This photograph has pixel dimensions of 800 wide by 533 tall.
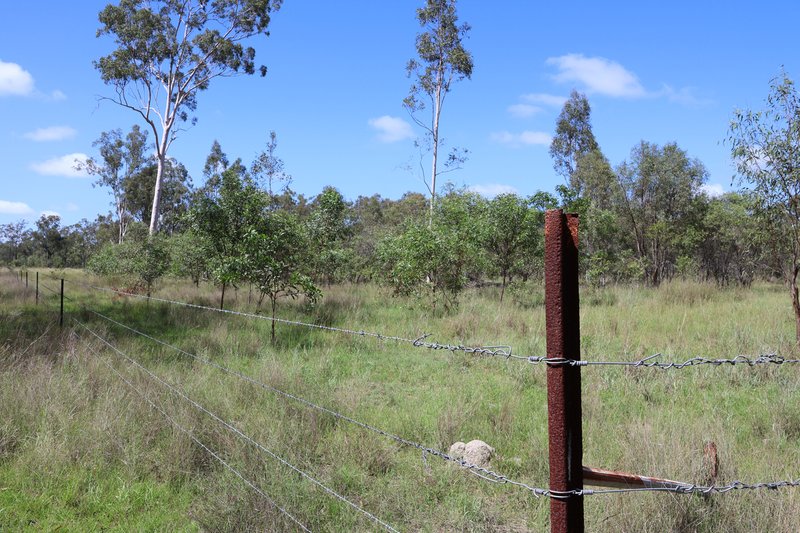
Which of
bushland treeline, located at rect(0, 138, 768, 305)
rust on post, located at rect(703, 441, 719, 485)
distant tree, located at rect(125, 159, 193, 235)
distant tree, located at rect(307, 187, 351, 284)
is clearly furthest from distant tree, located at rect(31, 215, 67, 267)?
rust on post, located at rect(703, 441, 719, 485)

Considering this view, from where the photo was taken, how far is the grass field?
3469 millimetres

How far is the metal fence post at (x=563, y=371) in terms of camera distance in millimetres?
1906

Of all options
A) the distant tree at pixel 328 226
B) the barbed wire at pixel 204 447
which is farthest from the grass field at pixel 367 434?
the distant tree at pixel 328 226

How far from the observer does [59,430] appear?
4438 mm

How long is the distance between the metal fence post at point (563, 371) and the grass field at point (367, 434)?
1.42 m

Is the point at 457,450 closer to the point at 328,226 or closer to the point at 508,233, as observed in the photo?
the point at 508,233

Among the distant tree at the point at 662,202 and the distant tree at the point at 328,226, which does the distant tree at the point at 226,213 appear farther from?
the distant tree at the point at 662,202

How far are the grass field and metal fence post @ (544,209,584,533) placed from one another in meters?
1.42

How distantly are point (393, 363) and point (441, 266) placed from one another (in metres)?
5.86

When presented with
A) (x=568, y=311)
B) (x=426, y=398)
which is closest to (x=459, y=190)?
(x=426, y=398)

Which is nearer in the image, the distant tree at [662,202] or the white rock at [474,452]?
the white rock at [474,452]

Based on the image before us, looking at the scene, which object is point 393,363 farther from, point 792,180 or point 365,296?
point 365,296

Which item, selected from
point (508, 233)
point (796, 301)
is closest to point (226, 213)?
point (508, 233)

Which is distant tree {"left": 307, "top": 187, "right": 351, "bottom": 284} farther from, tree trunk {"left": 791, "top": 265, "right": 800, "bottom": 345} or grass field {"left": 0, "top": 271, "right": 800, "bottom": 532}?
tree trunk {"left": 791, "top": 265, "right": 800, "bottom": 345}
